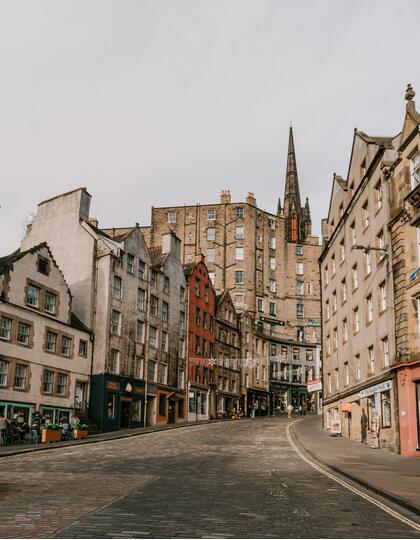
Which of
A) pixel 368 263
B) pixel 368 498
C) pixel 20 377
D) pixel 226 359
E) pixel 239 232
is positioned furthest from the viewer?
pixel 239 232

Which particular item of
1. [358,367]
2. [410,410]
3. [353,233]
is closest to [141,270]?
[353,233]

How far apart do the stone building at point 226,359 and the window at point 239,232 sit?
46.9ft

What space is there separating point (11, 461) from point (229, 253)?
215ft

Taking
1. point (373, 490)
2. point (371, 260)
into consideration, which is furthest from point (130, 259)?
point (373, 490)

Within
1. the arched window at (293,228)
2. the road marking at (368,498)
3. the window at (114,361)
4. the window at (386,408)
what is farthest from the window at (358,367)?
the arched window at (293,228)

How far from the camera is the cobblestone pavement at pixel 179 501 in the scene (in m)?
8.98

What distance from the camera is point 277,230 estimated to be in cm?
9031

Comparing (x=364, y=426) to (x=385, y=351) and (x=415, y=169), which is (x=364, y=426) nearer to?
(x=385, y=351)

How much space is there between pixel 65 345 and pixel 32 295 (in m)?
4.89

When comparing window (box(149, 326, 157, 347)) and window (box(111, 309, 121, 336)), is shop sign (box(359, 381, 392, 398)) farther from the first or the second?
window (box(149, 326, 157, 347))

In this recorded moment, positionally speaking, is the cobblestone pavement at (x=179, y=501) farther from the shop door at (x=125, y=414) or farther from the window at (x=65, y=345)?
the shop door at (x=125, y=414)

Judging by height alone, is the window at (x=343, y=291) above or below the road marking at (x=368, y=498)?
above

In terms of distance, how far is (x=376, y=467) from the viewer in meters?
19.8

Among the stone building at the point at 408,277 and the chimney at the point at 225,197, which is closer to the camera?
the stone building at the point at 408,277
